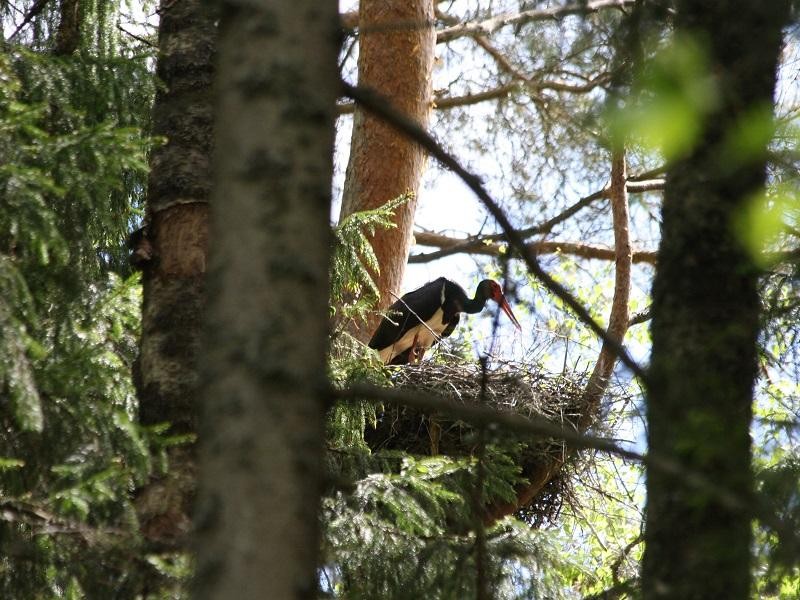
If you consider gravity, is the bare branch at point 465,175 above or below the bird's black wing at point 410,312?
below

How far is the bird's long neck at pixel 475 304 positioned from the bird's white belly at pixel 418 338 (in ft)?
2.23

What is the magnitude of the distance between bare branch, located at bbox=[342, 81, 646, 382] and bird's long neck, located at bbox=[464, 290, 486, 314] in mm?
8452

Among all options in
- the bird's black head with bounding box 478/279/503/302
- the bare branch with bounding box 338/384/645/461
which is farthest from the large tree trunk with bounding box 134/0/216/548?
the bird's black head with bounding box 478/279/503/302

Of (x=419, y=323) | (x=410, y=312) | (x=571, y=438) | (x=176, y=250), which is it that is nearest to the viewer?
(x=571, y=438)

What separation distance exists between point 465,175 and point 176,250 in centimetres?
198

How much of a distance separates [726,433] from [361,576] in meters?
2.25

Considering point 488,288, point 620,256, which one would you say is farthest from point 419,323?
point 620,256

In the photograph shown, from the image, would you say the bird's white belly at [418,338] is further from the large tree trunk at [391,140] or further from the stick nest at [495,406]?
the stick nest at [495,406]

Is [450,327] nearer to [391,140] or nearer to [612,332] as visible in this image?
[391,140]

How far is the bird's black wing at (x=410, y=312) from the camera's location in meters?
9.20

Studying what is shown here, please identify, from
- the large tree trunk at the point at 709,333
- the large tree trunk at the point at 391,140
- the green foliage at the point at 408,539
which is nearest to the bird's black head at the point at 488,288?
the large tree trunk at the point at 391,140

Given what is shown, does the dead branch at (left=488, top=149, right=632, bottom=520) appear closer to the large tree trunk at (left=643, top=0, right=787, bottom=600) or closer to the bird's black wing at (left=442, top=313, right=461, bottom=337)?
the bird's black wing at (left=442, top=313, right=461, bottom=337)

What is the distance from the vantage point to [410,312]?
9.12 metres

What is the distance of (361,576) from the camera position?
3.88 metres
